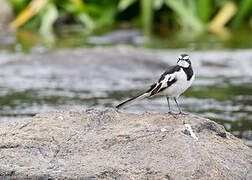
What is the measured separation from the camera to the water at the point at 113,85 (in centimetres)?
1013

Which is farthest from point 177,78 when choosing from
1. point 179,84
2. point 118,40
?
point 118,40

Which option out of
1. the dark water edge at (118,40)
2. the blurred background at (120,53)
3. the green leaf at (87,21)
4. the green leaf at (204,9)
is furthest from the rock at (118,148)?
the green leaf at (87,21)

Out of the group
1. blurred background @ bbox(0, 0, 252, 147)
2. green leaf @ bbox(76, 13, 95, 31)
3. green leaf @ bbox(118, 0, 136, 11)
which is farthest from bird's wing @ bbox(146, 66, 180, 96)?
green leaf @ bbox(76, 13, 95, 31)

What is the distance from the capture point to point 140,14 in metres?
20.7

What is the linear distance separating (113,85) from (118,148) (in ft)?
21.3

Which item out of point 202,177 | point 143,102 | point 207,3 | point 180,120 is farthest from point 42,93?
point 207,3

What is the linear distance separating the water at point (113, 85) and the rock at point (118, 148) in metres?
2.76

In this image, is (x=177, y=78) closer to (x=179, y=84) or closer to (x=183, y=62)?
(x=179, y=84)

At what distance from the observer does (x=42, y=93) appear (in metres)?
11.4

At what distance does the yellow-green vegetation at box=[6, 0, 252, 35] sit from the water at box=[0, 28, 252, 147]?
350 centimetres

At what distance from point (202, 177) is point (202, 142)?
1.76 feet

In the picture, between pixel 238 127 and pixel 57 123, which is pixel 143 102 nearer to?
pixel 238 127

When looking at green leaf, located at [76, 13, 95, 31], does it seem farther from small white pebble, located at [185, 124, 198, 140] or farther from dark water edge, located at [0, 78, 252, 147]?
small white pebble, located at [185, 124, 198, 140]

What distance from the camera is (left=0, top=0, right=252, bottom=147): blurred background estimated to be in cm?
1062
